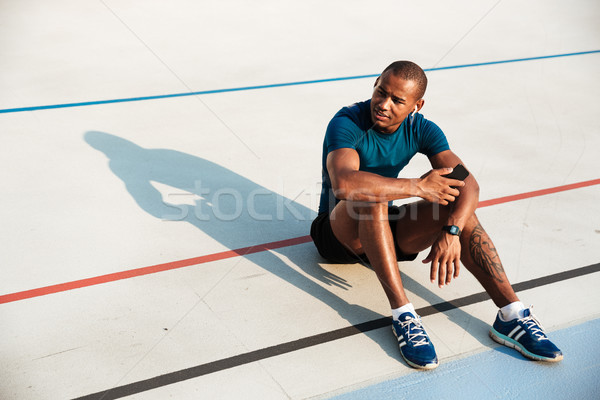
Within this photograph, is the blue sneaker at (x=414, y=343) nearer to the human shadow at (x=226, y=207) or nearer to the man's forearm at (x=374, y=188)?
the human shadow at (x=226, y=207)

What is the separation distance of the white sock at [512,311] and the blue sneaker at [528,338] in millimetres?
16

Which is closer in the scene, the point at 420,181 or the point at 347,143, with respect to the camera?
the point at 420,181

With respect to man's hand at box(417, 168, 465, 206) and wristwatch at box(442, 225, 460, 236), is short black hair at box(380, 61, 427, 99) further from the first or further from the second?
wristwatch at box(442, 225, 460, 236)

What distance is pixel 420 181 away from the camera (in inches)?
102

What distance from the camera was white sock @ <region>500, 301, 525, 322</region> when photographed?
2653 mm

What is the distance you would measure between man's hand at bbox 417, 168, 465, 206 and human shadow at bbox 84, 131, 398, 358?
2.08 feet

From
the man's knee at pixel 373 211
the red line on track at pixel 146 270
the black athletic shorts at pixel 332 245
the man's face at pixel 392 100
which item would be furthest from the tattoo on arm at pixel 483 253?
the red line on track at pixel 146 270

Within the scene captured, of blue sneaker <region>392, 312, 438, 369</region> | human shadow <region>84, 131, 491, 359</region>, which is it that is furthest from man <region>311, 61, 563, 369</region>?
human shadow <region>84, 131, 491, 359</region>

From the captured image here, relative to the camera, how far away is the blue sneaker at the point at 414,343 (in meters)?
2.51

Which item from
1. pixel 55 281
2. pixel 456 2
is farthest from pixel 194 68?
pixel 456 2

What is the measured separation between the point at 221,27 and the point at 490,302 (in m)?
5.22

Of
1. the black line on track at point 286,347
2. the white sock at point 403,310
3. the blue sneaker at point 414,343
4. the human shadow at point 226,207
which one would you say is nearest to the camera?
the black line on track at point 286,347

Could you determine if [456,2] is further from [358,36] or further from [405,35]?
[358,36]

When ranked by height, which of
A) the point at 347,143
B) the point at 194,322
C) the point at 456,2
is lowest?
the point at 194,322
